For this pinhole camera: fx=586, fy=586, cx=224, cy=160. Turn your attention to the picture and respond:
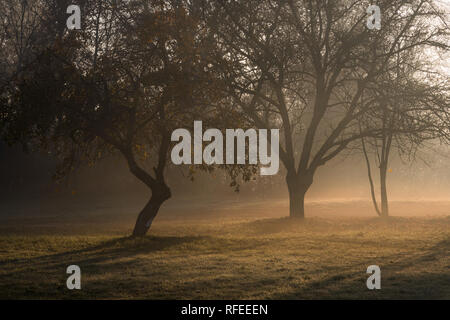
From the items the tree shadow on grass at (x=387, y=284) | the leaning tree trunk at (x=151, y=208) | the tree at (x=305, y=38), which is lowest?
the tree shadow on grass at (x=387, y=284)

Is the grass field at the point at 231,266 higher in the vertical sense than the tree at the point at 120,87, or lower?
lower

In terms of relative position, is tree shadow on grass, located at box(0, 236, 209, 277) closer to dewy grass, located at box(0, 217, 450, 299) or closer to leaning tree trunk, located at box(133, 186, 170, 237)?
dewy grass, located at box(0, 217, 450, 299)

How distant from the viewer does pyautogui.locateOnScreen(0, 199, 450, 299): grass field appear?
31.3ft

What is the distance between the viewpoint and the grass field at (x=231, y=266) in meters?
9.55

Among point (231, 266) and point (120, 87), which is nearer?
point (231, 266)

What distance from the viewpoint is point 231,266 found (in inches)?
483

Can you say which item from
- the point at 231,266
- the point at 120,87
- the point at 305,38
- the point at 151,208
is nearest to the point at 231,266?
the point at 231,266

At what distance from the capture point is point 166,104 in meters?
16.4

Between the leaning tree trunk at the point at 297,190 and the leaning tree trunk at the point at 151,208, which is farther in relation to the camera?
the leaning tree trunk at the point at 297,190

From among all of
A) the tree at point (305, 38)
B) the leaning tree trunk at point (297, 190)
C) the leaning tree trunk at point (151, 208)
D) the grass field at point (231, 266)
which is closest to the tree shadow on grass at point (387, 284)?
the grass field at point (231, 266)

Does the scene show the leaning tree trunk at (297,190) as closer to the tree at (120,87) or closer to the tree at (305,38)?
the tree at (305,38)

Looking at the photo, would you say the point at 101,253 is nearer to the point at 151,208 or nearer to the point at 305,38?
the point at 151,208
